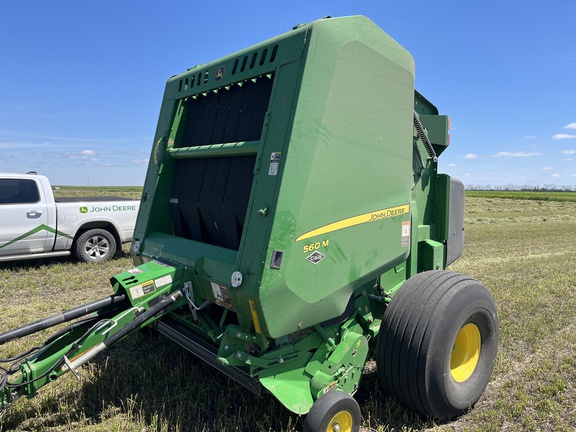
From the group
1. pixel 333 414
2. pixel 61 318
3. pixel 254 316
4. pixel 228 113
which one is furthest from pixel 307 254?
pixel 61 318

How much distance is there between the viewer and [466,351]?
138 inches

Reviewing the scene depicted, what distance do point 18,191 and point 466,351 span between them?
8039 millimetres

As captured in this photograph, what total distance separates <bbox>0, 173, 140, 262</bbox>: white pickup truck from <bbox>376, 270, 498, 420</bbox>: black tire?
739cm

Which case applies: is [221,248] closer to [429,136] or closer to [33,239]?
[429,136]

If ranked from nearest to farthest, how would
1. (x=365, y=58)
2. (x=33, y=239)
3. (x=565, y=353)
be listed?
1. (x=365, y=58)
2. (x=565, y=353)
3. (x=33, y=239)

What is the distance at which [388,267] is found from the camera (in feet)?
11.1

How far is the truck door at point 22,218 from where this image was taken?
8.02m

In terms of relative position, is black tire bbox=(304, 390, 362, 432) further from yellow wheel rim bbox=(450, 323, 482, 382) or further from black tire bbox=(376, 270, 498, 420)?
yellow wheel rim bbox=(450, 323, 482, 382)

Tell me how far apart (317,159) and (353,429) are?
1.71m

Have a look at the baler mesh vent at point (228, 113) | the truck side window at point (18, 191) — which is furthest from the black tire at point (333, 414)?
the truck side window at point (18, 191)

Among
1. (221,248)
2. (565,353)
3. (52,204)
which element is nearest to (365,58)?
(221,248)

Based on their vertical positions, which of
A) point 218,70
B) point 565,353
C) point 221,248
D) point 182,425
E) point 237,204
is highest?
point 218,70

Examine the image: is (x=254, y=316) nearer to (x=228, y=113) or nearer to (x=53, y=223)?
(x=228, y=113)

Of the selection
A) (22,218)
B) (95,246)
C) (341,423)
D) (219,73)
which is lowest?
(95,246)
